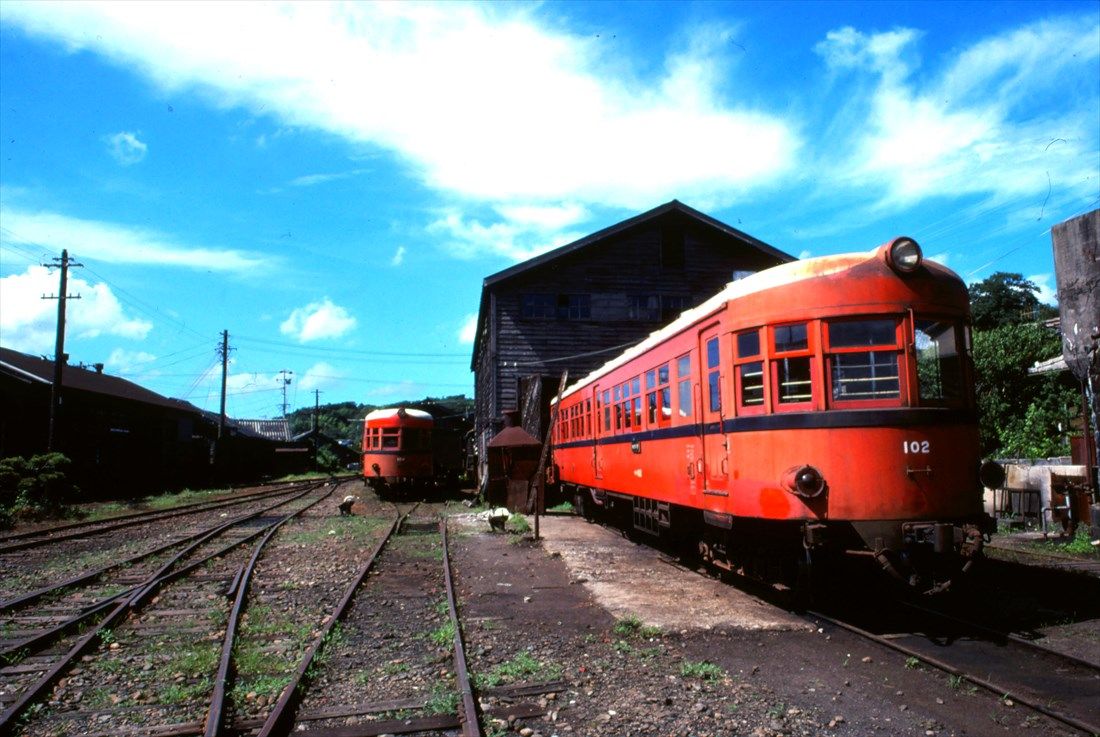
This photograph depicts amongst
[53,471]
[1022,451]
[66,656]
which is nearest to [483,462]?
[53,471]

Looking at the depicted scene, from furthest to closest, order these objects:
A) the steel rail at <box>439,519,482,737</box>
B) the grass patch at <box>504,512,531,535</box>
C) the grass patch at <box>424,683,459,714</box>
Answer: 1. the grass patch at <box>504,512,531,535</box>
2. the grass patch at <box>424,683,459,714</box>
3. the steel rail at <box>439,519,482,737</box>

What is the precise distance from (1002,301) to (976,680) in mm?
47905

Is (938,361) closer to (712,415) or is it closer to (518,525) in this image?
(712,415)

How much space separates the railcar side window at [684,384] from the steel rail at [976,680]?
104 inches

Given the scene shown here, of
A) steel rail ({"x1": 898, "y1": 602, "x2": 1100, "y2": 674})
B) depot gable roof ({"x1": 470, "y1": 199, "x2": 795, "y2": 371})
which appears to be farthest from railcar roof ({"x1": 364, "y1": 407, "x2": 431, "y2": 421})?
steel rail ({"x1": 898, "y1": 602, "x2": 1100, "y2": 674})

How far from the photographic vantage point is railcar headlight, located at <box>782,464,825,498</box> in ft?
20.6

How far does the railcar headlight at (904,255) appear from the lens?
6.58 m

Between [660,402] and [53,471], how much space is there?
1762 cm

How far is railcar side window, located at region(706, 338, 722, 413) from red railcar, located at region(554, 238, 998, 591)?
0.03 m

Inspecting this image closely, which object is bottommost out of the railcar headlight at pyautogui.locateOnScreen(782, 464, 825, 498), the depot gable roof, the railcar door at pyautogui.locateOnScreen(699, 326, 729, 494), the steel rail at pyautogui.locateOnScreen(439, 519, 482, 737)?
the steel rail at pyautogui.locateOnScreen(439, 519, 482, 737)

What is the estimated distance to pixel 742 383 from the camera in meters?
7.13

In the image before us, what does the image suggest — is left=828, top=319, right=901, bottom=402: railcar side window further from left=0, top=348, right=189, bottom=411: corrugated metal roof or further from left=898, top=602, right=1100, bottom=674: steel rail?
left=0, top=348, right=189, bottom=411: corrugated metal roof

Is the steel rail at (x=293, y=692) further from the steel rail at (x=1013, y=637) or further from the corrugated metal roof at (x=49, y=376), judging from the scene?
the corrugated metal roof at (x=49, y=376)

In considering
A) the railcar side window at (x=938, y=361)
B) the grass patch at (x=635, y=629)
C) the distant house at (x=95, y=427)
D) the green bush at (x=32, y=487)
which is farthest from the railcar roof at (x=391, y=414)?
the railcar side window at (x=938, y=361)
